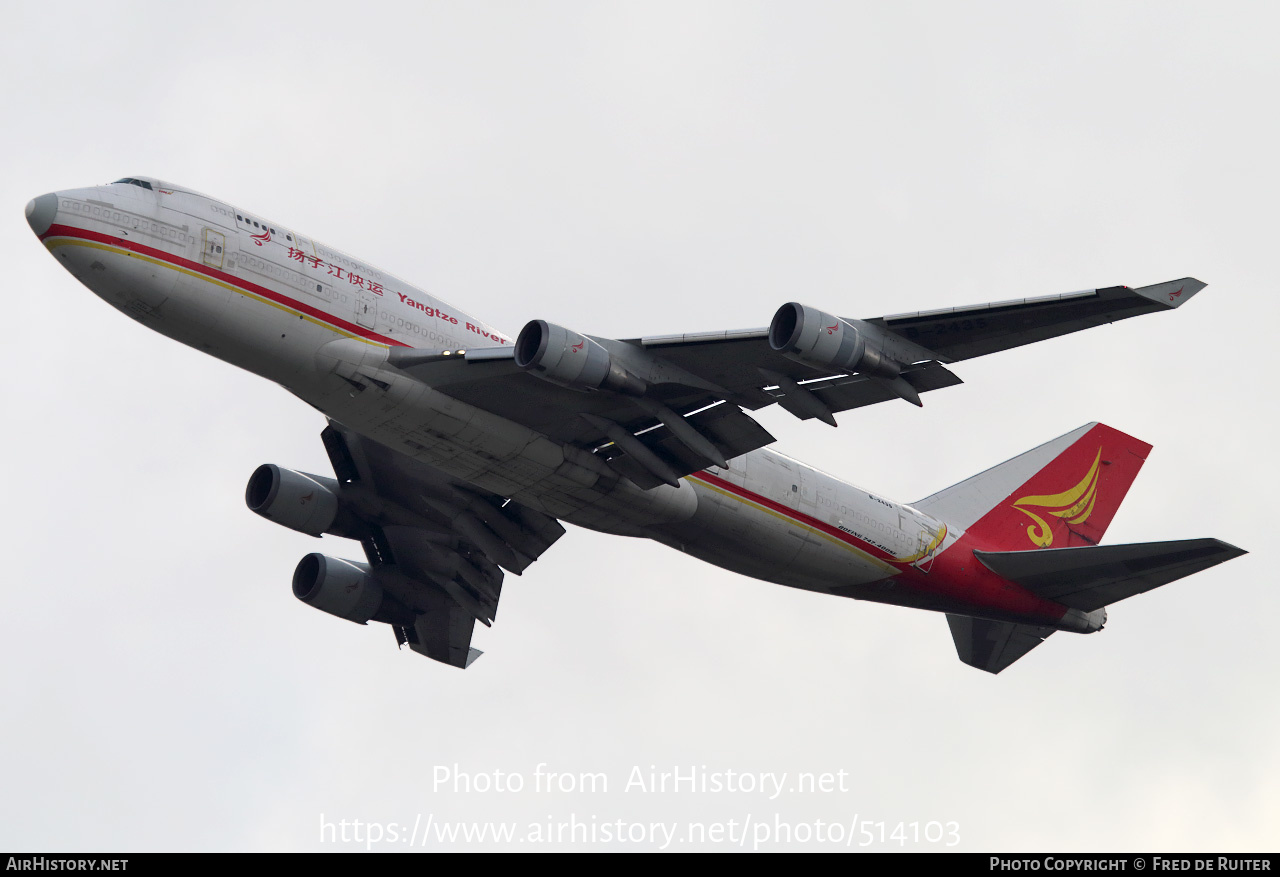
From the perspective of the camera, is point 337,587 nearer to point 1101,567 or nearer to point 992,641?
point 992,641

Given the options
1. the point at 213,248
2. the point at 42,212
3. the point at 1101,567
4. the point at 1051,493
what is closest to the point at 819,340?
the point at 213,248

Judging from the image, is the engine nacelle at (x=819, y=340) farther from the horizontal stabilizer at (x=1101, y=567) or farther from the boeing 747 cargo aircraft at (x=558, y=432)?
the horizontal stabilizer at (x=1101, y=567)

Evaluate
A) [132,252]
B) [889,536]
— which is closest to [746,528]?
[889,536]

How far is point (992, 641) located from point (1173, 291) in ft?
57.1

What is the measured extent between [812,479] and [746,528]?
92.8 inches

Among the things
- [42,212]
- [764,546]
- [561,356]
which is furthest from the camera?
[764,546]

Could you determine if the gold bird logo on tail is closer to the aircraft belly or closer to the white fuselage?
the aircraft belly

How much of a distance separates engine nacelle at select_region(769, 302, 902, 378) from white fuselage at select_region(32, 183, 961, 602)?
6.39 m

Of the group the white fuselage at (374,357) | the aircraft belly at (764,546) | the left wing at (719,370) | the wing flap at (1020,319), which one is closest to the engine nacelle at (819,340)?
the left wing at (719,370)

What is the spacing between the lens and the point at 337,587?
37.7m

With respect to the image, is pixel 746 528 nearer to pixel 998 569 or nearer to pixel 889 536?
pixel 889 536

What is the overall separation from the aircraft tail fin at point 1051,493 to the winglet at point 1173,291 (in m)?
14.1

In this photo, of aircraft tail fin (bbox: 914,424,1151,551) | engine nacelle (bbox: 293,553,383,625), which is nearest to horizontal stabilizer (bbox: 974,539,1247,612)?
aircraft tail fin (bbox: 914,424,1151,551)

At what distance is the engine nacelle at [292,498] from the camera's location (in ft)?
113
